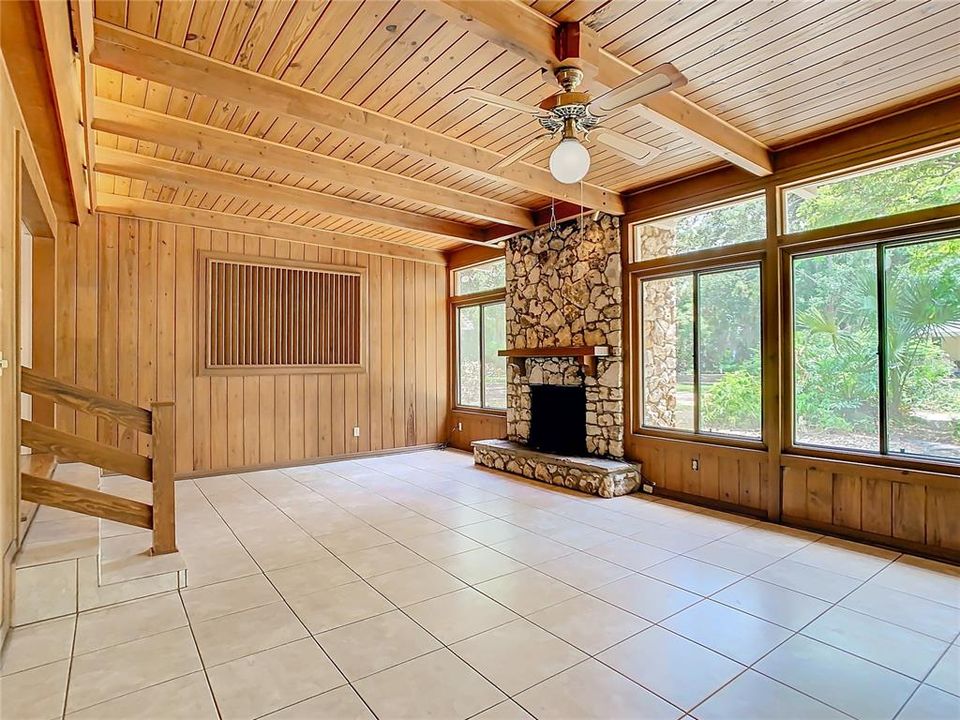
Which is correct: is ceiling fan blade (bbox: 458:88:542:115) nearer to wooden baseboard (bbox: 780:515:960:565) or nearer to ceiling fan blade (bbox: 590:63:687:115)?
ceiling fan blade (bbox: 590:63:687:115)

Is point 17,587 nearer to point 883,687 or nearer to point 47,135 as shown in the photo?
point 47,135

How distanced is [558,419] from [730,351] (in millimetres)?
2159

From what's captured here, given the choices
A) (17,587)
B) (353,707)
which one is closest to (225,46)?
(17,587)

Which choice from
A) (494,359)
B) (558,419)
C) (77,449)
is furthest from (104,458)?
(494,359)

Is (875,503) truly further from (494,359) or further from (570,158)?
(494,359)

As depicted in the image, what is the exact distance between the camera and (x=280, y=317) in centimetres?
689

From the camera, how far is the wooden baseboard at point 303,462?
6260mm

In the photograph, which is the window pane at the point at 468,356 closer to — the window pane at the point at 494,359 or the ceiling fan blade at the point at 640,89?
the window pane at the point at 494,359

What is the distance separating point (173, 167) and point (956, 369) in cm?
629

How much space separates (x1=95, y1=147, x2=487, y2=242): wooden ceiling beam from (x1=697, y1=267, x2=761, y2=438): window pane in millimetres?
3343

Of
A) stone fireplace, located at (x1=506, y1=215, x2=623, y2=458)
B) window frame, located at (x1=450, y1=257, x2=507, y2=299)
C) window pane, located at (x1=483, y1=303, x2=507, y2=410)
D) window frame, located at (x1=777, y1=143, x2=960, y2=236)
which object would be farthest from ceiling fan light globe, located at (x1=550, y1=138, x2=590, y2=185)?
window pane, located at (x1=483, y1=303, x2=507, y2=410)

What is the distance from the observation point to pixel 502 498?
535 cm

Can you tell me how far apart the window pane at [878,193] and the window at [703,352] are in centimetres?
60

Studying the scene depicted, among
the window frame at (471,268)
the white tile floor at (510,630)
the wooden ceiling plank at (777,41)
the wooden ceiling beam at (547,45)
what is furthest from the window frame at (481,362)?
the wooden ceiling plank at (777,41)
